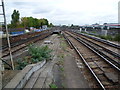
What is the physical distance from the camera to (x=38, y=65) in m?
5.79

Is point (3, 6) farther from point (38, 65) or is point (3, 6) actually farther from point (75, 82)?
point (75, 82)

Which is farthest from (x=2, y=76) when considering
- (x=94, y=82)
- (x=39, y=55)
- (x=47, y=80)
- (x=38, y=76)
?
(x=94, y=82)

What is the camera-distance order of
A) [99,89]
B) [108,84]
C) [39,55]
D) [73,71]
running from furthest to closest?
[39,55]
[73,71]
[108,84]
[99,89]

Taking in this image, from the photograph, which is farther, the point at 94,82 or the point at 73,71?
the point at 73,71

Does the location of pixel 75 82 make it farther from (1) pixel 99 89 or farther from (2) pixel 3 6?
(2) pixel 3 6

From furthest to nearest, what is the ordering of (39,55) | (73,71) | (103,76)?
(39,55)
(73,71)
(103,76)

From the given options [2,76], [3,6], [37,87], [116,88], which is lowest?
[116,88]

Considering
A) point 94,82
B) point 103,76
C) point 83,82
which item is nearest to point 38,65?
point 83,82

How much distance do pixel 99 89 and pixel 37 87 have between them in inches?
93.8

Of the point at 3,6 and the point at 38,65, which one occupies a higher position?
the point at 3,6

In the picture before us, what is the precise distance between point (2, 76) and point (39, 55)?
264 cm

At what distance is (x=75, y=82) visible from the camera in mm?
4832

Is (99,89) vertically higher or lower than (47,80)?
lower

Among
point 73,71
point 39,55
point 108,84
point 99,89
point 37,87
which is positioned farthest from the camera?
point 39,55
